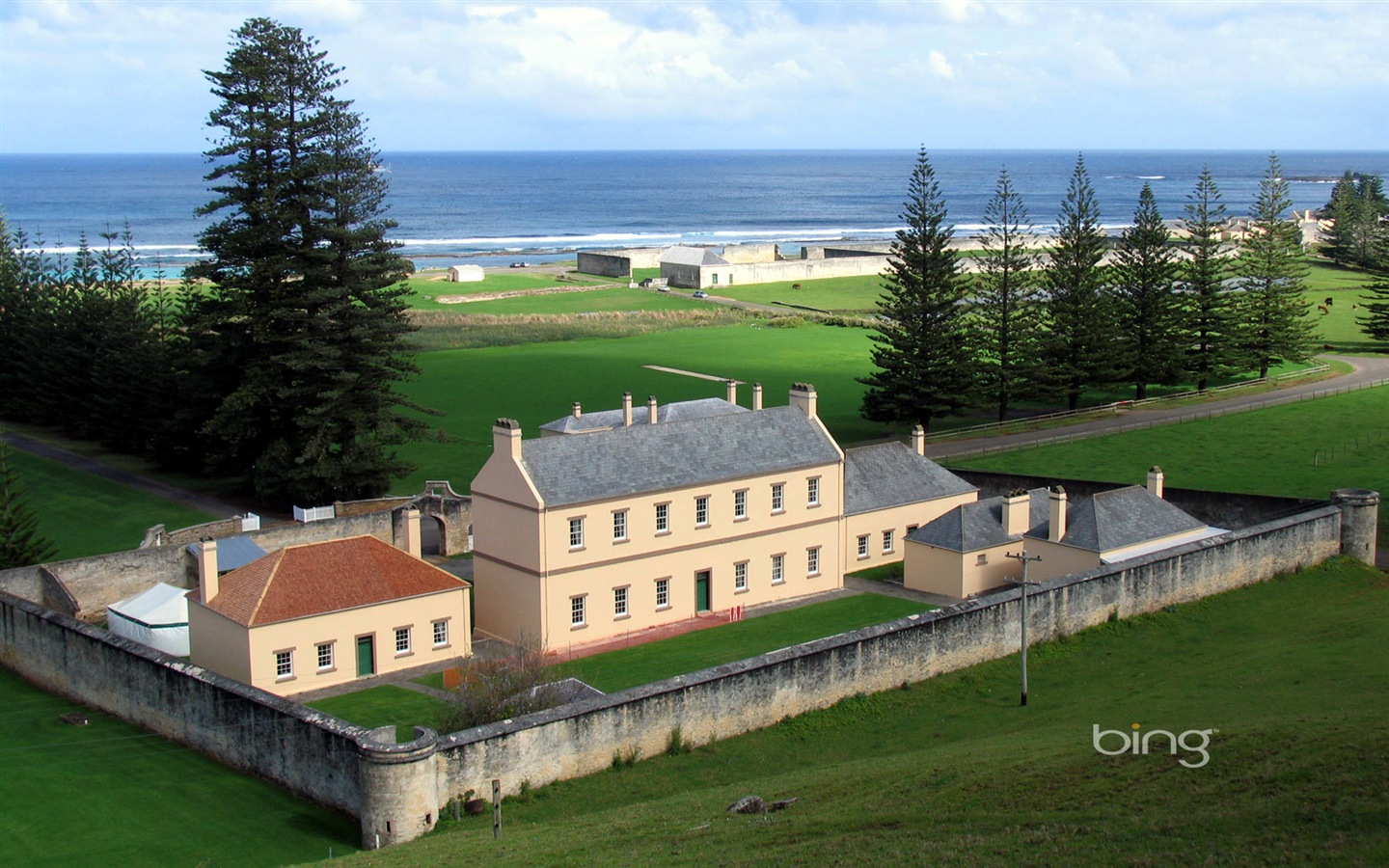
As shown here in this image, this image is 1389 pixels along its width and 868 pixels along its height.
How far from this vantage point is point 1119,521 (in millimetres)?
36125

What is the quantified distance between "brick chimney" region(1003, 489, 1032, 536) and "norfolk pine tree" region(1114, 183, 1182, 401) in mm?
26642

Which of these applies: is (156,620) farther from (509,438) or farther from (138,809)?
(138,809)

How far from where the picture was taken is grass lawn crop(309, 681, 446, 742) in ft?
92.0

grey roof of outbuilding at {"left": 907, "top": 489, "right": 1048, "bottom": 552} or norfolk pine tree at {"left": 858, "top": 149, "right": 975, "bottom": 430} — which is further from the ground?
norfolk pine tree at {"left": 858, "top": 149, "right": 975, "bottom": 430}

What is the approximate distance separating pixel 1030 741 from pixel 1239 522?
19.9 metres

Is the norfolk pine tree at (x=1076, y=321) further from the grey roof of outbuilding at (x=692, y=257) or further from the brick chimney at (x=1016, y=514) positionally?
the grey roof of outbuilding at (x=692, y=257)

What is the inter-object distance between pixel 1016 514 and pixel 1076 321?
24864mm

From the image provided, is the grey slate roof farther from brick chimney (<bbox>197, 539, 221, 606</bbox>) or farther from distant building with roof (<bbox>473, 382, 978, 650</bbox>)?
brick chimney (<bbox>197, 539, 221, 606</bbox>)

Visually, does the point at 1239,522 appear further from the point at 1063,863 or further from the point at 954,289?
the point at 1063,863

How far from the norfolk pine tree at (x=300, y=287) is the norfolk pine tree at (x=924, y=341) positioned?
19.9 meters

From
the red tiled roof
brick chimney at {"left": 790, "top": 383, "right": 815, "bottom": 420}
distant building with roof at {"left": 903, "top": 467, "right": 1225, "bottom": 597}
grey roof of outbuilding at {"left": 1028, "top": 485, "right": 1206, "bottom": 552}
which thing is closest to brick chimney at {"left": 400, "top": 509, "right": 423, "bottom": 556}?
the red tiled roof

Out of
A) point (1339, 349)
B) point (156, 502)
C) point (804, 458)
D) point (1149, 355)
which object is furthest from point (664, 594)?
point (1339, 349)

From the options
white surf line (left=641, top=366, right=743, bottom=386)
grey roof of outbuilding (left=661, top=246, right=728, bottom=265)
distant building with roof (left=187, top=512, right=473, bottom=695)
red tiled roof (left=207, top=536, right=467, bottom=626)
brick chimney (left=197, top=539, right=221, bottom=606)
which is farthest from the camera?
grey roof of outbuilding (left=661, top=246, right=728, bottom=265)

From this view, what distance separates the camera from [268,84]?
46062mm
